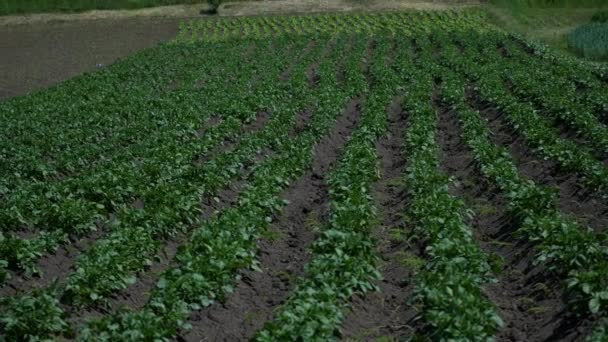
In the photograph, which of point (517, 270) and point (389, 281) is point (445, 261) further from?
point (517, 270)

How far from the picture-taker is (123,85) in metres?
24.8

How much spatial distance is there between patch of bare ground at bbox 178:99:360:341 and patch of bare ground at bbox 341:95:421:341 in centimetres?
103

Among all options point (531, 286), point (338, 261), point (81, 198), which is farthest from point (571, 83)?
point (81, 198)

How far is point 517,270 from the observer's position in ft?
29.6

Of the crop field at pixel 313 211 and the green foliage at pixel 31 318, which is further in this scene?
the crop field at pixel 313 211

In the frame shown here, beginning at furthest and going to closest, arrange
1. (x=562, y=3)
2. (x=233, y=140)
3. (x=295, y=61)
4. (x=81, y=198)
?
(x=562, y=3), (x=295, y=61), (x=233, y=140), (x=81, y=198)

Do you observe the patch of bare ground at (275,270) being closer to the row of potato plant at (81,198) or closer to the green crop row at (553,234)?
the row of potato plant at (81,198)

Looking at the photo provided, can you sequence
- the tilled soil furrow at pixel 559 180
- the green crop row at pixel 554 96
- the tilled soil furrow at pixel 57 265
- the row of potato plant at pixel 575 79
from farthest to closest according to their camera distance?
the row of potato plant at pixel 575 79 → the green crop row at pixel 554 96 → the tilled soil furrow at pixel 559 180 → the tilled soil furrow at pixel 57 265

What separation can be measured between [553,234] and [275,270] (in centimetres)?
376

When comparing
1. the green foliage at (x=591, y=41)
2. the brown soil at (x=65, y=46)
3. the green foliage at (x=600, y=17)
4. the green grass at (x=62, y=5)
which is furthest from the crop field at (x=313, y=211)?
the green grass at (x=62, y=5)

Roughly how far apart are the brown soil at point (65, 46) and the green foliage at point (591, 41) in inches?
898

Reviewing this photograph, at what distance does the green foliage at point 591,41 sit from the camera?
98.0 ft

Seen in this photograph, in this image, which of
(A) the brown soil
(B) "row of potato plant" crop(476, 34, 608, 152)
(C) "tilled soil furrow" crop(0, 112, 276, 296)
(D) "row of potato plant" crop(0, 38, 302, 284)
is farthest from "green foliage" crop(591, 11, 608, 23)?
(C) "tilled soil furrow" crop(0, 112, 276, 296)

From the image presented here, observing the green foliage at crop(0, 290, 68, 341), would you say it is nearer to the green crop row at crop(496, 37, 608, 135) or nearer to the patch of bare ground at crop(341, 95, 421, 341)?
the patch of bare ground at crop(341, 95, 421, 341)
